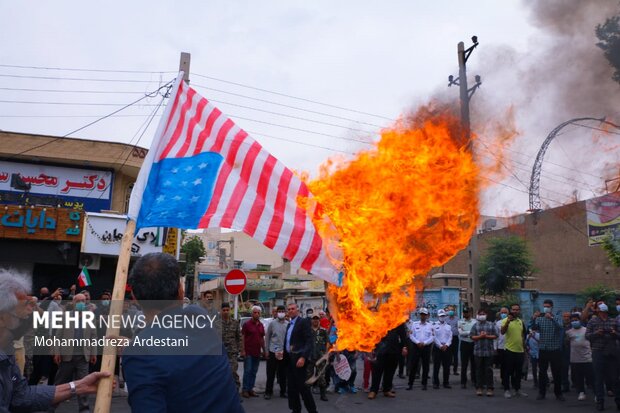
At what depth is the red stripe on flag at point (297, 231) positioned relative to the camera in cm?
470

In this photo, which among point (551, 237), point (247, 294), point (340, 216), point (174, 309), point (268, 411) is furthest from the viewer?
Result: point (247, 294)

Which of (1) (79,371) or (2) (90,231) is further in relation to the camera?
(2) (90,231)

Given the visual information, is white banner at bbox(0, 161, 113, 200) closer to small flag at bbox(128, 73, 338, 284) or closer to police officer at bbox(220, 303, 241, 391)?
police officer at bbox(220, 303, 241, 391)

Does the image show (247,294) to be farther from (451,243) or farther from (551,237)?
(451,243)

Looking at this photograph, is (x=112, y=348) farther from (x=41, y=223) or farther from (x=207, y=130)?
(x=41, y=223)

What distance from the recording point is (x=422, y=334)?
13.6 meters

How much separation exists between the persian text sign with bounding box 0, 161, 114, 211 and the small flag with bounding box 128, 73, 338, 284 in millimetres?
17453

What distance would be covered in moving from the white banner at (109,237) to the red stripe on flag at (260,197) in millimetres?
15609

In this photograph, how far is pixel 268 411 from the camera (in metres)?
10.0

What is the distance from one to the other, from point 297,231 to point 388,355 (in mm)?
7340

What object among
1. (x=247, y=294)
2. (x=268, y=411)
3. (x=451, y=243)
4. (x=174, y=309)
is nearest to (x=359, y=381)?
(x=268, y=411)

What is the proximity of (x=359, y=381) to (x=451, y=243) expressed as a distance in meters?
7.60

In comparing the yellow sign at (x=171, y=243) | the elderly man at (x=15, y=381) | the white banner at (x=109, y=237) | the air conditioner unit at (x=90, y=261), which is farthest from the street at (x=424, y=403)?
the air conditioner unit at (x=90, y=261)

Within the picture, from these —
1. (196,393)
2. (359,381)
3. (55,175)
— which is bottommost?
(359,381)
